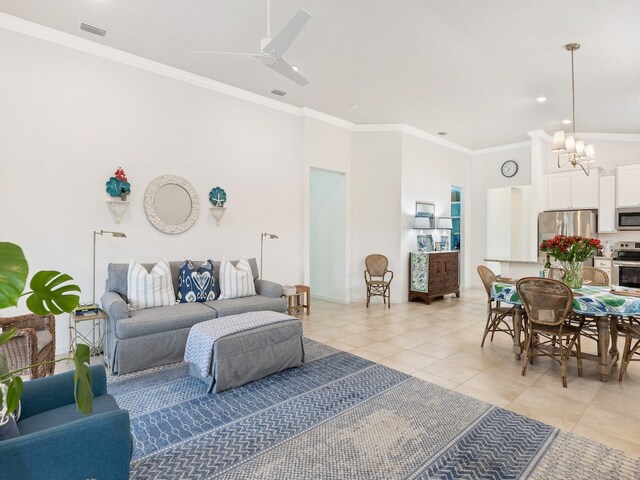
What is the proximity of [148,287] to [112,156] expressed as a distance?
1.57 meters

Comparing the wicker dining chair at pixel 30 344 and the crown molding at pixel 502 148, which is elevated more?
the crown molding at pixel 502 148

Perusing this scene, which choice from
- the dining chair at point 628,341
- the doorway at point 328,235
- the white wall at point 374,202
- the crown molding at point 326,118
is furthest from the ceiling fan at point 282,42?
the white wall at point 374,202

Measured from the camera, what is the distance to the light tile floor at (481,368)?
104 inches

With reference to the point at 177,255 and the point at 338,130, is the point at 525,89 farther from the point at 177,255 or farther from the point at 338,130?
the point at 177,255

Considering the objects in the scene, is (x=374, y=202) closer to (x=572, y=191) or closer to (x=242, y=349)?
(x=572, y=191)

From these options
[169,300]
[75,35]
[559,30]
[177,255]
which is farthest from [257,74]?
[559,30]

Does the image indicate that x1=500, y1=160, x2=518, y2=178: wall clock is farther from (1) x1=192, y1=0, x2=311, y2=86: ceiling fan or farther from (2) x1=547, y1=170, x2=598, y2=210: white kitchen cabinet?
Result: (1) x1=192, y1=0, x2=311, y2=86: ceiling fan

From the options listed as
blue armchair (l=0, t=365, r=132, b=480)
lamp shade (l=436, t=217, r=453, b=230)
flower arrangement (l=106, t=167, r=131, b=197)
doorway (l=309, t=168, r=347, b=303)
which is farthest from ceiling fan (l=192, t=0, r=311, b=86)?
lamp shade (l=436, t=217, r=453, b=230)

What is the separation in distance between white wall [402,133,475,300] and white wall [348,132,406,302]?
13 centimetres

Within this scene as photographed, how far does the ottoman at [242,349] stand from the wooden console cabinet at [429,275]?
377 cm

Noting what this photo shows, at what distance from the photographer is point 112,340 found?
3447 mm

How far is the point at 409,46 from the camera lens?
393cm

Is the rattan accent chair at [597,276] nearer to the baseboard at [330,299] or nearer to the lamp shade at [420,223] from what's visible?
the lamp shade at [420,223]

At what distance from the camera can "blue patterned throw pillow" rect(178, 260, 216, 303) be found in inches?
168
